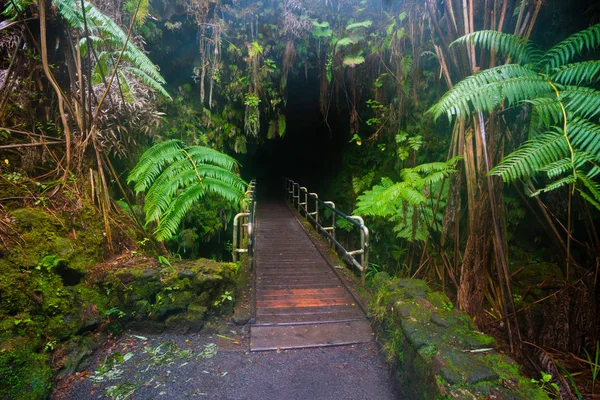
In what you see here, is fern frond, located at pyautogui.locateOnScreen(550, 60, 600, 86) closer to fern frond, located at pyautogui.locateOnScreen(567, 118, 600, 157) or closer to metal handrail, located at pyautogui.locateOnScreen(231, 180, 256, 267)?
fern frond, located at pyautogui.locateOnScreen(567, 118, 600, 157)

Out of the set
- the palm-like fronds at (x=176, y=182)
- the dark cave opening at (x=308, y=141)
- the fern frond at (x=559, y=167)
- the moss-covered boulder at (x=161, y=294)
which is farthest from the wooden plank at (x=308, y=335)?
the dark cave opening at (x=308, y=141)

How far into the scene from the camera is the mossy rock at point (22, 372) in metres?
1.74

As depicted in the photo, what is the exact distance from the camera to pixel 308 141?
15.1 m

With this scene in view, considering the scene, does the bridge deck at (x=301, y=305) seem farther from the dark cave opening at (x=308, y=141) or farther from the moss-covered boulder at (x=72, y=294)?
the dark cave opening at (x=308, y=141)

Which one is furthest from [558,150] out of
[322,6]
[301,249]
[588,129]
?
[322,6]

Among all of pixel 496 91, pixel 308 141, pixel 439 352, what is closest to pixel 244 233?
pixel 439 352

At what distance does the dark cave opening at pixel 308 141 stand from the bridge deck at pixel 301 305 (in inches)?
142

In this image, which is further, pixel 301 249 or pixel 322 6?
pixel 322 6

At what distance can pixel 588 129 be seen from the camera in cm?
159

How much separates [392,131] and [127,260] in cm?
504

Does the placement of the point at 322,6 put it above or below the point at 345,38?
above

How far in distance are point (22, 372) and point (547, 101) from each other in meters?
3.54

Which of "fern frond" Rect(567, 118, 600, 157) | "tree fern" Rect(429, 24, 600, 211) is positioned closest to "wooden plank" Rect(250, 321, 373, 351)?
"tree fern" Rect(429, 24, 600, 211)

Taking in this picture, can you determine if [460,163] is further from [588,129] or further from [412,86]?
[412,86]
